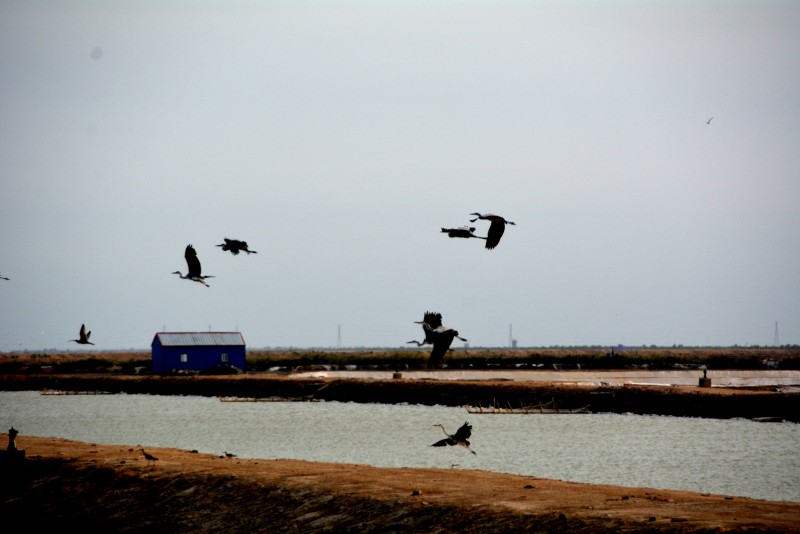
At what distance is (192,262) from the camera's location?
2417cm

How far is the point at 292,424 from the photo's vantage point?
181 feet

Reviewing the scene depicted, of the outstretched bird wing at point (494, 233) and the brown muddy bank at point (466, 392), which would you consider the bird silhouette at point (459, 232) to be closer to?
the outstretched bird wing at point (494, 233)

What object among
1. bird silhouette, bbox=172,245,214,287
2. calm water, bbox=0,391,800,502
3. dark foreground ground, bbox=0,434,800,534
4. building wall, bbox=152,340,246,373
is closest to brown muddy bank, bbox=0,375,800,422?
calm water, bbox=0,391,800,502

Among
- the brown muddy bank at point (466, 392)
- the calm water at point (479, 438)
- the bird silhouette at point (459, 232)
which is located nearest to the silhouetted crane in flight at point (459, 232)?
the bird silhouette at point (459, 232)

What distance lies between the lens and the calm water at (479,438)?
116 feet

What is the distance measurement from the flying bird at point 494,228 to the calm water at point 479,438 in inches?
616

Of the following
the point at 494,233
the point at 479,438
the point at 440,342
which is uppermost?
the point at 494,233

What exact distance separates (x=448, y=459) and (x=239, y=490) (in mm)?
16355

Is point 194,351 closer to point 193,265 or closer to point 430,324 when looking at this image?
point 193,265

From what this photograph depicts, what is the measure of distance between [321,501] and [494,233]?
286 inches

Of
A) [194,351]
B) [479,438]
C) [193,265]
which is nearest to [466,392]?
[479,438]

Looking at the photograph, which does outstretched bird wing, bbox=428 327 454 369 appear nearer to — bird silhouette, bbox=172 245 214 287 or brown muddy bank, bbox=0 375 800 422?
bird silhouette, bbox=172 245 214 287

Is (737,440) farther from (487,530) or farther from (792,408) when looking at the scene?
(487,530)

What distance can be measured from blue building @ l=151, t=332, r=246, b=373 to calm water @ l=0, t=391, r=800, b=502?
1769cm
